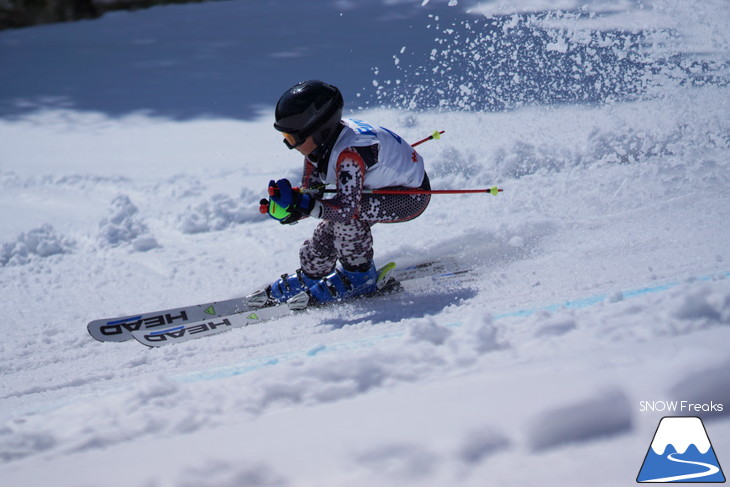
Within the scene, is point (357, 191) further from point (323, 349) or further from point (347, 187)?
point (323, 349)

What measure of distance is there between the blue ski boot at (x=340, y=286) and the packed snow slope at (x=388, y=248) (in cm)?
10

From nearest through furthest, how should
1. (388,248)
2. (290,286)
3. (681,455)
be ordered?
(681,455) → (290,286) → (388,248)

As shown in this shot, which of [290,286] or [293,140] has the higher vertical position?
[293,140]

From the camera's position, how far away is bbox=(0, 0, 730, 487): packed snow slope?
160 cm

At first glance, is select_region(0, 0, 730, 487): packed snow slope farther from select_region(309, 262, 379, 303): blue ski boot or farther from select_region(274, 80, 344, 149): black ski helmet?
select_region(274, 80, 344, 149): black ski helmet

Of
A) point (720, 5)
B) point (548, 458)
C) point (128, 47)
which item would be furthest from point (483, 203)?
point (128, 47)

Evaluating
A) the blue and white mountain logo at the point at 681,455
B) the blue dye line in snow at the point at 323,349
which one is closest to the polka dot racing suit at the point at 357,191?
the blue dye line in snow at the point at 323,349

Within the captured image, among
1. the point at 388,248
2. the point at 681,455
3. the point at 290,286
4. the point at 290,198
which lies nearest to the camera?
the point at 681,455

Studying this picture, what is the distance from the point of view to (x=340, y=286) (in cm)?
305

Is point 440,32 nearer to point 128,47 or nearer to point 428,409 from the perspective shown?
point 128,47

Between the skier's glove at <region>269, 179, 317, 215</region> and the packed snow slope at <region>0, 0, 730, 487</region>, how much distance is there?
0.47 metres

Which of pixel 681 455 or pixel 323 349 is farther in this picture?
pixel 323 349

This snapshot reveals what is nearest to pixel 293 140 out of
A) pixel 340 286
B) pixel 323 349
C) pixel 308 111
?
pixel 308 111

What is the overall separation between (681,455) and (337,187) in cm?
159
